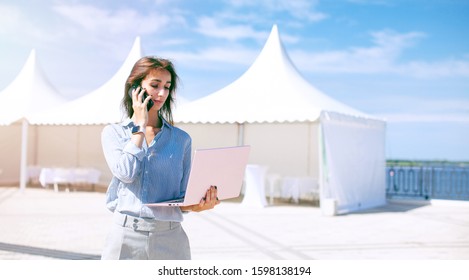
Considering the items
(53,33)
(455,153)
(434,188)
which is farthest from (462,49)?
(434,188)

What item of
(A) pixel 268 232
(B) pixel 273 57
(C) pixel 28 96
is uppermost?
(B) pixel 273 57

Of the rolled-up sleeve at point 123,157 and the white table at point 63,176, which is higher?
the rolled-up sleeve at point 123,157

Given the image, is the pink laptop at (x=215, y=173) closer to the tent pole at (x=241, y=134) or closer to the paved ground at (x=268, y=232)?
the paved ground at (x=268, y=232)

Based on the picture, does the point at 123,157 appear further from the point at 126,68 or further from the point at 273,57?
the point at 126,68

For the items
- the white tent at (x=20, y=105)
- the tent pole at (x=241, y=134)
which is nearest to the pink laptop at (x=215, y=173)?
the tent pole at (x=241, y=134)

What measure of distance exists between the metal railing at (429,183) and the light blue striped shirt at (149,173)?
859cm

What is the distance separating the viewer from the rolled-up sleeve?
1.85 meters

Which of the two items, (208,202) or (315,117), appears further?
(315,117)

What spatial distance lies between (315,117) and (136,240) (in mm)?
6446

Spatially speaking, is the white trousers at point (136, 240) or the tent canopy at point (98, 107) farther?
the tent canopy at point (98, 107)

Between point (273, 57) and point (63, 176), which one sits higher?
point (273, 57)

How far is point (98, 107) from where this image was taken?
10523mm

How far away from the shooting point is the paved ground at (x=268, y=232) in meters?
5.23

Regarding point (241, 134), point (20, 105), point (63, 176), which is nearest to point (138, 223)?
point (241, 134)
